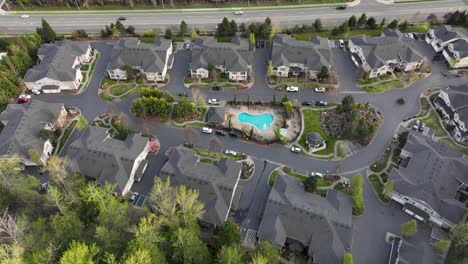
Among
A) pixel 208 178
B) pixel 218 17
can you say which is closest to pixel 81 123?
pixel 208 178

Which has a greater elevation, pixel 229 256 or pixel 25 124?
pixel 25 124

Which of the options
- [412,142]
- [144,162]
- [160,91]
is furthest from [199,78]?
[412,142]

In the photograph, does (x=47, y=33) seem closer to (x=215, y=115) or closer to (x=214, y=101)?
(x=214, y=101)

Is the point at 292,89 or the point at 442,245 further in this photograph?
the point at 292,89

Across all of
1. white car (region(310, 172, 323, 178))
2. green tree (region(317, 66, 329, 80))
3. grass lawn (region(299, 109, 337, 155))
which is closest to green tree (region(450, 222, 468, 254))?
white car (region(310, 172, 323, 178))

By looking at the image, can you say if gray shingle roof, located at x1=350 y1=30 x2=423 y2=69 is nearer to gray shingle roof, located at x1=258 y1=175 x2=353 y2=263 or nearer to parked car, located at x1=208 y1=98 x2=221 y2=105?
parked car, located at x1=208 y1=98 x2=221 y2=105
